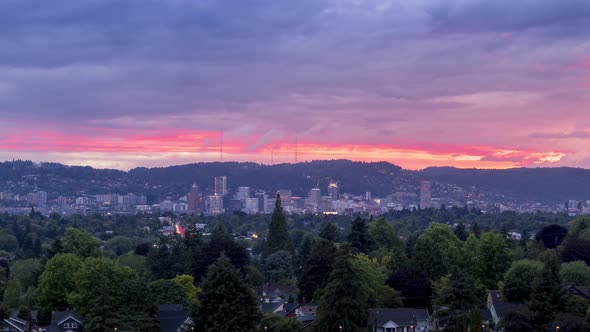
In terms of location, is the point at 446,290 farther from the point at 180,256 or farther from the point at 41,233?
the point at 41,233

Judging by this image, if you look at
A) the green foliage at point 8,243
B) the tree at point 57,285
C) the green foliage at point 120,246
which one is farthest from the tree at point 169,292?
the green foliage at point 8,243

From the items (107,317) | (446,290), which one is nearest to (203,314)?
(107,317)

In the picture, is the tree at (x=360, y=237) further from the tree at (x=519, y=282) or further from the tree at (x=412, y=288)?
the tree at (x=519, y=282)

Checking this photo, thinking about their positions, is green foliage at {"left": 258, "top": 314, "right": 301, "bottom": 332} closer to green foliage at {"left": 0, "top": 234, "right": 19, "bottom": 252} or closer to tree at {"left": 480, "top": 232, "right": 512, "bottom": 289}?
tree at {"left": 480, "top": 232, "right": 512, "bottom": 289}

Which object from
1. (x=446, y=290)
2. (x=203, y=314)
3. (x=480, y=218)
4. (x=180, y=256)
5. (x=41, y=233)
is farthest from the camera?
(x=480, y=218)

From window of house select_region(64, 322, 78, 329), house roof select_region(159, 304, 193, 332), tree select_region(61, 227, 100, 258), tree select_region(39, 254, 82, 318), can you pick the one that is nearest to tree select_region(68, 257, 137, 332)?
window of house select_region(64, 322, 78, 329)

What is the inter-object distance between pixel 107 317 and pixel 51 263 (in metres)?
10.8

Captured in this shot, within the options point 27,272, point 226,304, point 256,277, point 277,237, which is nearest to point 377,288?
point 226,304

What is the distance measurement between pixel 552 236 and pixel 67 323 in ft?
175

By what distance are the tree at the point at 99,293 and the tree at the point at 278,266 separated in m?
31.5

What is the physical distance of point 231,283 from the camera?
157 ft

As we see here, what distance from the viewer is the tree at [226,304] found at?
155ft

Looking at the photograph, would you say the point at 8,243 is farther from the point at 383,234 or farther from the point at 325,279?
the point at 325,279

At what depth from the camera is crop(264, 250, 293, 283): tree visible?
85.7 meters
